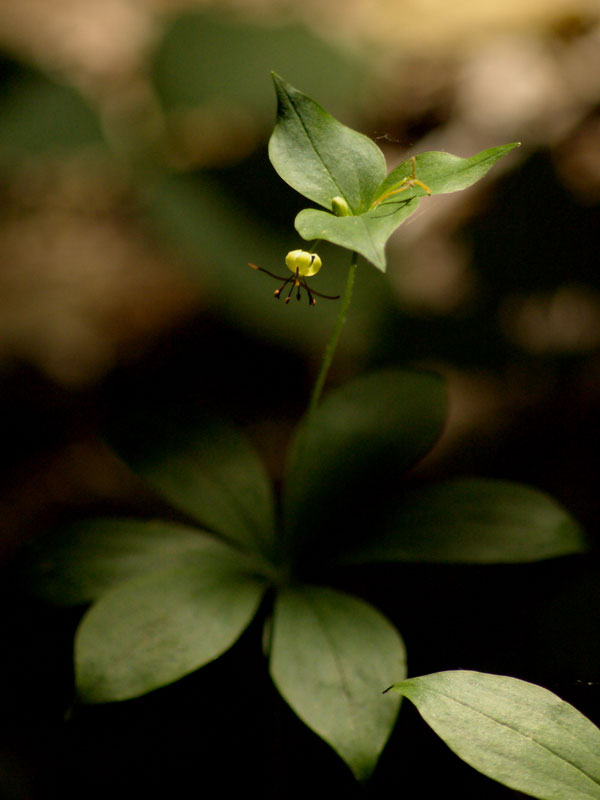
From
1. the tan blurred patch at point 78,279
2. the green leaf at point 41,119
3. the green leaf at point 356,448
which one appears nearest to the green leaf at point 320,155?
the green leaf at point 356,448

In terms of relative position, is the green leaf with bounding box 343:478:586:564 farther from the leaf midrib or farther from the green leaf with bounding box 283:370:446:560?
the leaf midrib

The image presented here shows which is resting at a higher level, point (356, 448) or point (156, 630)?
point (356, 448)

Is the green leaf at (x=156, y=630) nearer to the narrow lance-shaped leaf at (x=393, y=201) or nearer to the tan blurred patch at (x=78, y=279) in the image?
the narrow lance-shaped leaf at (x=393, y=201)

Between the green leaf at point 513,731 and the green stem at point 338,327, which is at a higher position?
the green stem at point 338,327

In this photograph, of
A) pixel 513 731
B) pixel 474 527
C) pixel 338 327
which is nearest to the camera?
pixel 513 731

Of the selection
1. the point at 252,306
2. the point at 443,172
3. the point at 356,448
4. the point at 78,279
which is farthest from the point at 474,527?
the point at 78,279

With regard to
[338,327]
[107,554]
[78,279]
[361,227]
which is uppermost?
[361,227]

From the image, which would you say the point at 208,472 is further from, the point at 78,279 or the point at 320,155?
the point at 78,279
